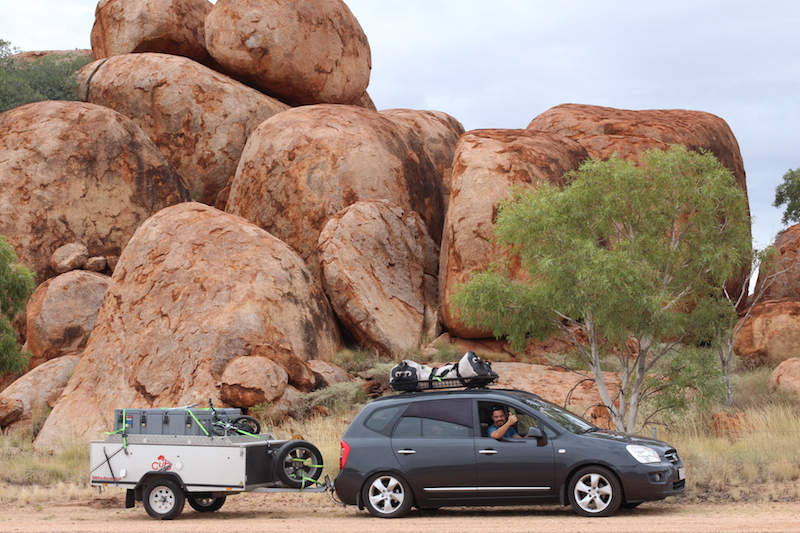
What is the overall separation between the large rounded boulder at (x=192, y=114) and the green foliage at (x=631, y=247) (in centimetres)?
1865

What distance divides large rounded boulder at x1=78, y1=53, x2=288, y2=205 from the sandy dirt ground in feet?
67.0

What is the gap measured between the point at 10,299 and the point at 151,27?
55.9 feet

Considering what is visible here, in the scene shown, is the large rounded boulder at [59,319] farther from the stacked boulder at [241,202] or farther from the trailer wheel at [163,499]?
the trailer wheel at [163,499]

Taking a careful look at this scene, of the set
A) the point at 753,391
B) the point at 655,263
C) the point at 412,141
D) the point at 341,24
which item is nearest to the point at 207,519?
the point at 655,263

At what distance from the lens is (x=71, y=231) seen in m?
27.4

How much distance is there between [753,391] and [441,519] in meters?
12.6

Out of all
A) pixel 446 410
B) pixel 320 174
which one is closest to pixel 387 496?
pixel 446 410

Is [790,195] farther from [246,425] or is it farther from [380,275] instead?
[246,425]

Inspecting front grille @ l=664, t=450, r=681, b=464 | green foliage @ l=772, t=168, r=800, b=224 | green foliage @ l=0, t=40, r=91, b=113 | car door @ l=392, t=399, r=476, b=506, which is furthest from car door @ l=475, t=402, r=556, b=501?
green foliage @ l=772, t=168, r=800, b=224

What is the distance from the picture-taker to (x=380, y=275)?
24.7 m

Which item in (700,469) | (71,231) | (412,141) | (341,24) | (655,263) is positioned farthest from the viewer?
(341,24)

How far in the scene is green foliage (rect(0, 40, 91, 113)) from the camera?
1293 inches

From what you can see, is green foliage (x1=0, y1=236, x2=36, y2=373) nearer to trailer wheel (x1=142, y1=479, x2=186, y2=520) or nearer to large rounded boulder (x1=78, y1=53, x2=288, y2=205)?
large rounded boulder (x1=78, y1=53, x2=288, y2=205)

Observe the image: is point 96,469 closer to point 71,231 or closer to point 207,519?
point 207,519
